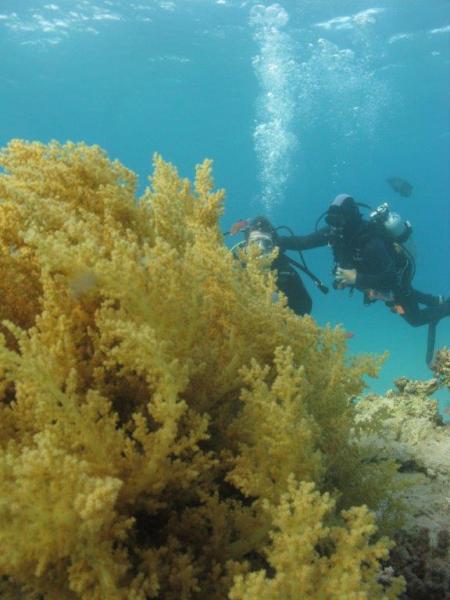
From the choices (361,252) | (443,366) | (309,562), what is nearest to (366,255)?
(361,252)

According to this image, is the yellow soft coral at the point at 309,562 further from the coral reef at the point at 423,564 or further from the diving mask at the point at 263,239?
the diving mask at the point at 263,239

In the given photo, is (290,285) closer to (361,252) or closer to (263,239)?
(263,239)

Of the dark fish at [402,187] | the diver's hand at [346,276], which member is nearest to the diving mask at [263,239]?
the diver's hand at [346,276]

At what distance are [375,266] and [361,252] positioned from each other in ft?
1.73

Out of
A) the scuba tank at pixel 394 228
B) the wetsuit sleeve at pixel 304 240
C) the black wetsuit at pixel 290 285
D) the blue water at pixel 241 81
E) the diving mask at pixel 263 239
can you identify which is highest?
the blue water at pixel 241 81

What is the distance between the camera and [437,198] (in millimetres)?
121312

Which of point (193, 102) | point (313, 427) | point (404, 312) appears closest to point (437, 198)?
point (193, 102)

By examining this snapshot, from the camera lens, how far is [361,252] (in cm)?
1176

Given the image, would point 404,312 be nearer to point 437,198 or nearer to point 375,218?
point 375,218

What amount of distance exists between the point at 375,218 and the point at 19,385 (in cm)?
1212

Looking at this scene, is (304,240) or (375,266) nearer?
(304,240)

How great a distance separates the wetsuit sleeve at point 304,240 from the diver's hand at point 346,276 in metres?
0.81

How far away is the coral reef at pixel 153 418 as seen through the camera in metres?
1.61

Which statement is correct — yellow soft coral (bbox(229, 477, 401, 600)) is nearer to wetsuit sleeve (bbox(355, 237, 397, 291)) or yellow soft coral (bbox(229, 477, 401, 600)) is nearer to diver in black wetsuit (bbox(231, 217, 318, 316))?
diver in black wetsuit (bbox(231, 217, 318, 316))
